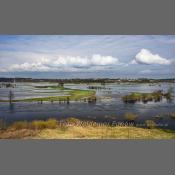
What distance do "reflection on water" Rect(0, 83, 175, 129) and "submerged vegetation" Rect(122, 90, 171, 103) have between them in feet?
0.18

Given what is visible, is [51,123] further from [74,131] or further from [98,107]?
[98,107]

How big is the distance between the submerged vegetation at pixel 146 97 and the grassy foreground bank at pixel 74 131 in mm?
463

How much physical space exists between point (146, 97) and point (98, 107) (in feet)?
2.67

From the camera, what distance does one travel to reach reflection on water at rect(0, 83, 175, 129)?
19.7ft

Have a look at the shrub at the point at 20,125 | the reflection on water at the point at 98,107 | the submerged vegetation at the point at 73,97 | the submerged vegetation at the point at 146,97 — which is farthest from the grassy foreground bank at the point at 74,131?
the submerged vegetation at the point at 146,97

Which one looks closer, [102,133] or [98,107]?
[102,133]

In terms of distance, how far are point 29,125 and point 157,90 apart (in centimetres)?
217

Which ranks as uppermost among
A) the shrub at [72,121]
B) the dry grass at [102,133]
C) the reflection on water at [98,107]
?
the reflection on water at [98,107]

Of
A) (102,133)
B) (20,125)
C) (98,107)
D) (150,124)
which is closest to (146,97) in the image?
(150,124)

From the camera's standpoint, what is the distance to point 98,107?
6090mm

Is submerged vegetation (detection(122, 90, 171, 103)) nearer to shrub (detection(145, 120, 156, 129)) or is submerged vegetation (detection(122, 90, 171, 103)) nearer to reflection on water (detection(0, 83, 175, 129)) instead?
reflection on water (detection(0, 83, 175, 129))

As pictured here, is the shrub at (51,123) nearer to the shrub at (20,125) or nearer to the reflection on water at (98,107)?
the reflection on water at (98,107)

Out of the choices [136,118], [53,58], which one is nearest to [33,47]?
[53,58]

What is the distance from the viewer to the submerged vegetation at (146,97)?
6090mm
